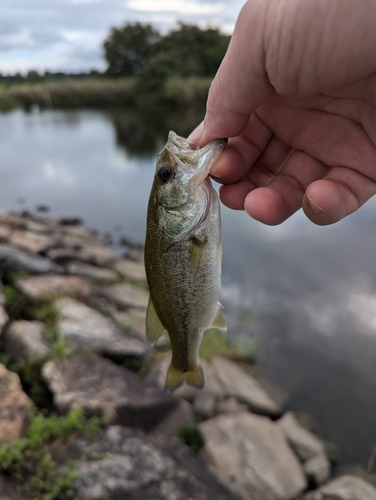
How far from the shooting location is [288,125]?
2.67 m

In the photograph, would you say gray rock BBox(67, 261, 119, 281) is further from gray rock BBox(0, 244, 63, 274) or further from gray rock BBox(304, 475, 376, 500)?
gray rock BBox(304, 475, 376, 500)

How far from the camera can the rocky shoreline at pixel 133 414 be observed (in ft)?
12.1

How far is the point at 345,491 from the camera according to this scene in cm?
430

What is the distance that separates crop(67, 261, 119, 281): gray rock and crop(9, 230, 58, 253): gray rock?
934 mm

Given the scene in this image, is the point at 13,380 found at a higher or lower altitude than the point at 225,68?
lower

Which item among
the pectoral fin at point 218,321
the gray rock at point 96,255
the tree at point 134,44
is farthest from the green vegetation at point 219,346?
the tree at point 134,44

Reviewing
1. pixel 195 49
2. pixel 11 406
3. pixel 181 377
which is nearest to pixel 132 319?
pixel 11 406

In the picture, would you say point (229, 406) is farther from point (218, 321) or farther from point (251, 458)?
point (218, 321)

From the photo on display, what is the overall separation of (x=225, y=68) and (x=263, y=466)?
4223mm

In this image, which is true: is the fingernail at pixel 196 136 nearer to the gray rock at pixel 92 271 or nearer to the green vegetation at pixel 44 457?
the green vegetation at pixel 44 457

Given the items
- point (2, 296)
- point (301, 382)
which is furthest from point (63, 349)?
point (301, 382)

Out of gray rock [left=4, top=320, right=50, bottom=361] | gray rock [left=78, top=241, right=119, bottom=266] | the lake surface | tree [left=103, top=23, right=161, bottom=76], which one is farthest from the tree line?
gray rock [left=4, top=320, right=50, bottom=361]

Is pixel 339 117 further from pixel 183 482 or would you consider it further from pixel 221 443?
pixel 221 443

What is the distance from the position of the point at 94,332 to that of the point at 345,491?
148 inches
